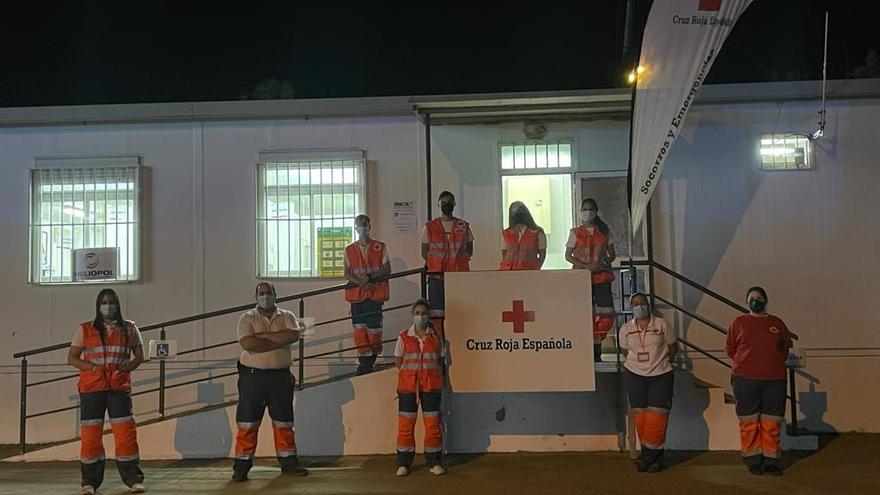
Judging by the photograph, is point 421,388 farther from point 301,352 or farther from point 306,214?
point 306,214

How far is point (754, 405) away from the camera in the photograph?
286 inches

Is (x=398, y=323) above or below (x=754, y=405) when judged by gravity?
above

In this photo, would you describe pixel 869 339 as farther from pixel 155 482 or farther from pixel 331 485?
pixel 155 482

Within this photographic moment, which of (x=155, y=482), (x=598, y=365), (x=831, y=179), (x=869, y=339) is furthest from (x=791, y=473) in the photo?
(x=155, y=482)

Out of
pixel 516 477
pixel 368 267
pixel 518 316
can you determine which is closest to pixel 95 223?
pixel 368 267

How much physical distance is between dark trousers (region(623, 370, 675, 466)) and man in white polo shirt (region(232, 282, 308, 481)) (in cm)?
336

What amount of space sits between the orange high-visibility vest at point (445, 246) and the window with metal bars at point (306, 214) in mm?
1442

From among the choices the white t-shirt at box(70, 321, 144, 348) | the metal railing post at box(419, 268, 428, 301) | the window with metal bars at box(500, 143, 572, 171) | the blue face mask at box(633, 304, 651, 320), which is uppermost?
the window with metal bars at box(500, 143, 572, 171)

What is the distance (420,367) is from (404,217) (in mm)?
2502

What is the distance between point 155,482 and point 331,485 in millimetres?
1835

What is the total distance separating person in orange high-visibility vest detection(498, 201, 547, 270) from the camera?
836cm

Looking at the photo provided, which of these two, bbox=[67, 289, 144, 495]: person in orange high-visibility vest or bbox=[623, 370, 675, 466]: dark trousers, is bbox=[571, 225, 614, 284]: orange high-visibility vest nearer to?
bbox=[623, 370, 675, 466]: dark trousers

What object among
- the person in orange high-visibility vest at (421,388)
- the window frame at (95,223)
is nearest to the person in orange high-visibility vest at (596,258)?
the person in orange high-visibility vest at (421,388)

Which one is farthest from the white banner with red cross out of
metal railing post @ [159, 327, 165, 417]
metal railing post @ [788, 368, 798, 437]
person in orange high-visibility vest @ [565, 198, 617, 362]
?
metal railing post @ [159, 327, 165, 417]
